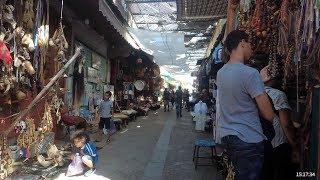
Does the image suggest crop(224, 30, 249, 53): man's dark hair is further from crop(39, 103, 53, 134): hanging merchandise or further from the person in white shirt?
the person in white shirt

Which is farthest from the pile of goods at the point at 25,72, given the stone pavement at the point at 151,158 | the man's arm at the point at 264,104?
the man's arm at the point at 264,104

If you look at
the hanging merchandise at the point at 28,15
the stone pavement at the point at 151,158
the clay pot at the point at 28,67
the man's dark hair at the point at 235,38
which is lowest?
the stone pavement at the point at 151,158

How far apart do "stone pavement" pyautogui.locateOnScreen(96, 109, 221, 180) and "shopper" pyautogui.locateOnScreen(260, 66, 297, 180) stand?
3035 mm

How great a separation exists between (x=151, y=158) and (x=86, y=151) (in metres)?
2.49

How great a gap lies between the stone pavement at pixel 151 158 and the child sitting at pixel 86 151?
0.41 metres

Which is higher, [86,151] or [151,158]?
[86,151]

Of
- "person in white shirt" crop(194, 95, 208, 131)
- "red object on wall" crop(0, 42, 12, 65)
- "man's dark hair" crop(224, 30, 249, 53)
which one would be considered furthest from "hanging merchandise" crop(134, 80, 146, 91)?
"man's dark hair" crop(224, 30, 249, 53)

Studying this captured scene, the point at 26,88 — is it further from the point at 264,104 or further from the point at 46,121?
the point at 264,104

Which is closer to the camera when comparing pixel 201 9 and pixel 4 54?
pixel 4 54

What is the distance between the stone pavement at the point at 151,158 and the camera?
7.54m

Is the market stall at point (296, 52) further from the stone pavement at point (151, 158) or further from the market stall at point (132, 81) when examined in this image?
the market stall at point (132, 81)

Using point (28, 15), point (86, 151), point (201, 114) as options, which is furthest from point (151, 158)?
point (201, 114)

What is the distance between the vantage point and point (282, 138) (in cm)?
432

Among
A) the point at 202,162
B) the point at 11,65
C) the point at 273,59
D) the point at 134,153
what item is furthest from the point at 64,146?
the point at 273,59
